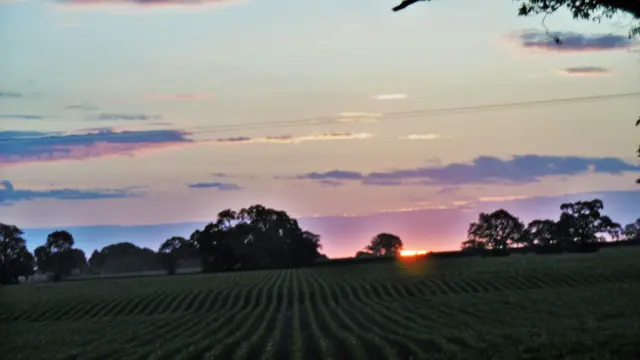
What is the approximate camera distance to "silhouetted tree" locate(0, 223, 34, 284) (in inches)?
5162

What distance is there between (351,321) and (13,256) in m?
114

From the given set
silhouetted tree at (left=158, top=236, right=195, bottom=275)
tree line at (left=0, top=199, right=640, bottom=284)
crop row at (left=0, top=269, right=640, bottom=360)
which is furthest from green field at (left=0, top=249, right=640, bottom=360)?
silhouetted tree at (left=158, top=236, right=195, bottom=275)

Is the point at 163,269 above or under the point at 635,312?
above

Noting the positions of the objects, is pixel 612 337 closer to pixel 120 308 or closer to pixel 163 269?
pixel 120 308

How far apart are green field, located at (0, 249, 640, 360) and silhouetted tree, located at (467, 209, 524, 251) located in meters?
109

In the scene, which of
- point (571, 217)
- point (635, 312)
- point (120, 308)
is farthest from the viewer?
point (571, 217)

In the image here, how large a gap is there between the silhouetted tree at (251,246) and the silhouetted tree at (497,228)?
50838 millimetres

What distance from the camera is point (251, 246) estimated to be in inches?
5458

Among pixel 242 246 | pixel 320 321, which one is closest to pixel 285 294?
pixel 320 321

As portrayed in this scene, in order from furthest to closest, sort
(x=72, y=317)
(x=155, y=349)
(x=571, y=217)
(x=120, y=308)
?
(x=571, y=217), (x=120, y=308), (x=72, y=317), (x=155, y=349)

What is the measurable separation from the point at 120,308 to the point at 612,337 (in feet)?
136

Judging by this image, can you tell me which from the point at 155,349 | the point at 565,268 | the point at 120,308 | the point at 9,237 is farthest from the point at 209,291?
the point at 9,237

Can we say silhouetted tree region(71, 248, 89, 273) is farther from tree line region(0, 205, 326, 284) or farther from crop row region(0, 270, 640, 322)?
crop row region(0, 270, 640, 322)

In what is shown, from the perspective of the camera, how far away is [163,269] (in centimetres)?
17862
